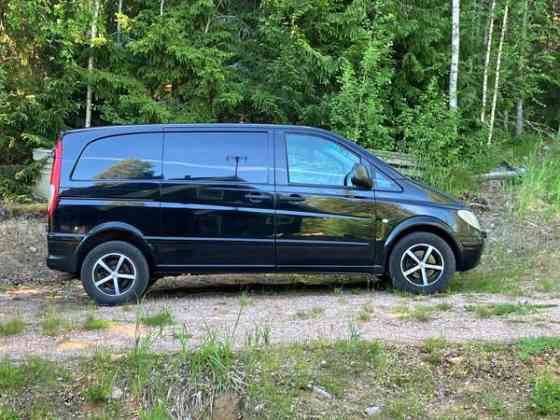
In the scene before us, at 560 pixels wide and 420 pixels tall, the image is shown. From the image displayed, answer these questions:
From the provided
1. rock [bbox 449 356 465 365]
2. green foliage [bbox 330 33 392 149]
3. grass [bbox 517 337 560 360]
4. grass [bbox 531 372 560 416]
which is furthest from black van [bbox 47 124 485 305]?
green foliage [bbox 330 33 392 149]

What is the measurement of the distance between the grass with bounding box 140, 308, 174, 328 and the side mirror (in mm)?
2502

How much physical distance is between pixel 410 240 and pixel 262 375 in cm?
336

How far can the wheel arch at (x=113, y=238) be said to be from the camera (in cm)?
718

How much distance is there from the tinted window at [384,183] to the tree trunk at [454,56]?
22.0 ft

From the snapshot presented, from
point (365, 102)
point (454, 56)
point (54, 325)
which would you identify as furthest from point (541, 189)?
point (54, 325)

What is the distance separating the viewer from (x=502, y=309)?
6.47 meters

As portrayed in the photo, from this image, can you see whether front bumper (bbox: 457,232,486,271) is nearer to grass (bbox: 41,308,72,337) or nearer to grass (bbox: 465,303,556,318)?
grass (bbox: 465,303,556,318)

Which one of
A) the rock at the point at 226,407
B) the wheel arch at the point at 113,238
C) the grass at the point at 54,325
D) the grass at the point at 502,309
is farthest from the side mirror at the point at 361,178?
the rock at the point at 226,407

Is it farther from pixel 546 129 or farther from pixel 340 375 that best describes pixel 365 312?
pixel 546 129

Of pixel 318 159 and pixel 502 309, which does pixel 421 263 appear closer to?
pixel 502 309

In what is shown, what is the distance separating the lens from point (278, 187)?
24.2ft

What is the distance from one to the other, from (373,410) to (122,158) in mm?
4136

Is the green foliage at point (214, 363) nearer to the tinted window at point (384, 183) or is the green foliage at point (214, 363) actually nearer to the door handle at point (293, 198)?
the door handle at point (293, 198)

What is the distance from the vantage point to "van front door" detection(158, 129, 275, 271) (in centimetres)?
730
